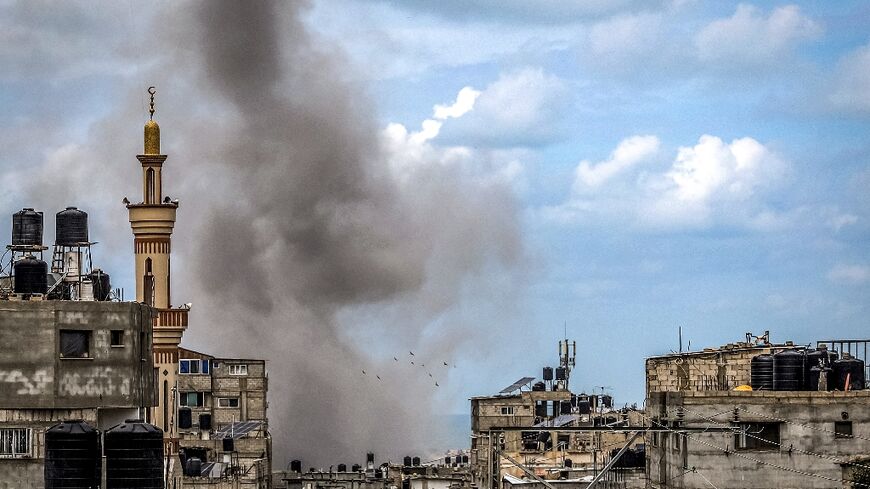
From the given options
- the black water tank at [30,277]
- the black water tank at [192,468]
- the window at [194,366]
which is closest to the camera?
the black water tank at [30,277]

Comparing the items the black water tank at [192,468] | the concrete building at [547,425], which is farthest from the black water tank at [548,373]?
the black water tank at [192,468]

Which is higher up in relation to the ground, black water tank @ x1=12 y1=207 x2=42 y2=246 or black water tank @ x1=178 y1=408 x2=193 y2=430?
black water tank @ x1=12 y1=207 x2=42 y2=246

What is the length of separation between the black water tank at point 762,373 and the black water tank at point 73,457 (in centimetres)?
2266

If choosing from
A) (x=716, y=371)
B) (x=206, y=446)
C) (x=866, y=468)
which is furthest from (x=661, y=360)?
(x=206, y=446)

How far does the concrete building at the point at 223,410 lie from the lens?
105 meters

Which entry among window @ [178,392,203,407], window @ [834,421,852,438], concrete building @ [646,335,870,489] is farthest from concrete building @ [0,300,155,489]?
window @ [178,392,203,407]

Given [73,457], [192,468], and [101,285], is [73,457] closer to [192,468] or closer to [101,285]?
[101,285]

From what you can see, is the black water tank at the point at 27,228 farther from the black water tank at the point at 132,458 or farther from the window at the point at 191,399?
the window at the point at 191,399

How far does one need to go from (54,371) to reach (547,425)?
60433 millimetres

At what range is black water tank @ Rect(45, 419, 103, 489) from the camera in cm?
4812

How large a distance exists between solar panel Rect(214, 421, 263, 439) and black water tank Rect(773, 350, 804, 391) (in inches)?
1783

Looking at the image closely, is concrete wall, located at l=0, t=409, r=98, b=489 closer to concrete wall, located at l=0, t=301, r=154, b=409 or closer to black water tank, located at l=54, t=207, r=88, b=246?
concrete wall, located at l=0, t=301, r=154, b=409

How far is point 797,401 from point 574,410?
7165cm

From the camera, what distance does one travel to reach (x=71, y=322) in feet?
172
